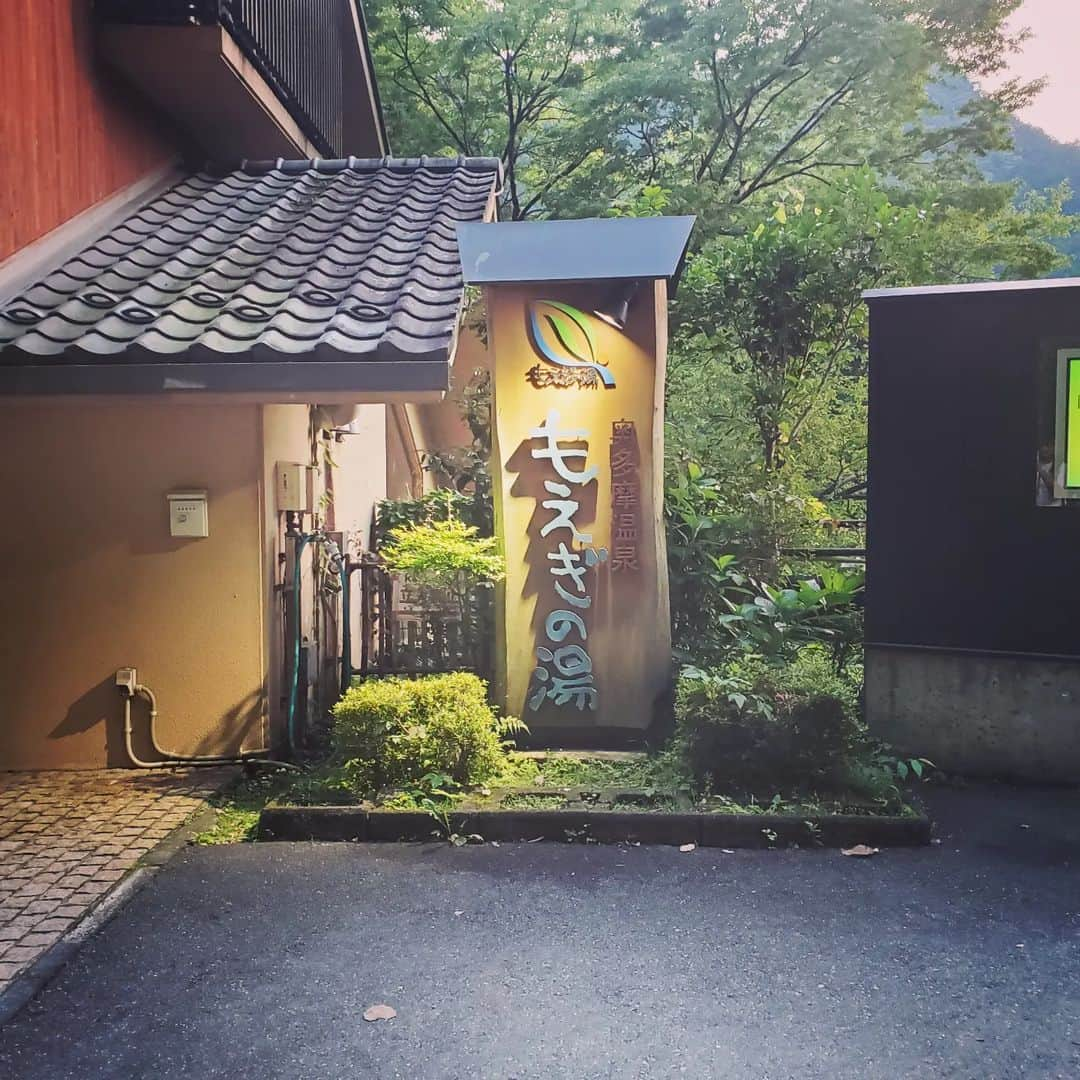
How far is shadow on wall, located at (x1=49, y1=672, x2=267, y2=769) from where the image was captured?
6.61 meters

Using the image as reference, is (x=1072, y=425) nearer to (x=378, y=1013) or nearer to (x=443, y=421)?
(x=378, y=1013)

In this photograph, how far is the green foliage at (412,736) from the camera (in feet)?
18.4

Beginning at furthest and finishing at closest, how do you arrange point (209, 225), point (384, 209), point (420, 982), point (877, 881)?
point (384, 209) → point (209, 225) → point (877, 881) → point (420, 982)

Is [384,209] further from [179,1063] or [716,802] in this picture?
[179,1063]

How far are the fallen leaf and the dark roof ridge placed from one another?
796cm

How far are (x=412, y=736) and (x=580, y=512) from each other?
1887 mm

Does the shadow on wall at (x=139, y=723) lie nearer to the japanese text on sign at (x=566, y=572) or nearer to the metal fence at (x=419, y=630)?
the metal fence at (x=419, y=630)

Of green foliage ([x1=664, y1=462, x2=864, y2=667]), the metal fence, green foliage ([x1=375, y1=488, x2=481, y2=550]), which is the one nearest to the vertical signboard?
the metal fence

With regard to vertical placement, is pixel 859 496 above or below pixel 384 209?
below

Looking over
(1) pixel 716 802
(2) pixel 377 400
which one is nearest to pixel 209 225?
(2) pixel 377 400

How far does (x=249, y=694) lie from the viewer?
21.8 feet

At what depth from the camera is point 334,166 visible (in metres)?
9.45

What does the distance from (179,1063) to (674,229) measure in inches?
209

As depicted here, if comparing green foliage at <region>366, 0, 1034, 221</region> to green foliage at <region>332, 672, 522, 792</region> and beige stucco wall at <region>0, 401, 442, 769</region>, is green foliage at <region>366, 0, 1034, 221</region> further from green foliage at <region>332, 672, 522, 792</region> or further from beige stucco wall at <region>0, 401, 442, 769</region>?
green foliage at <region>332, 672, 522, 792</region>
